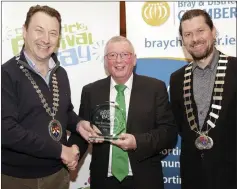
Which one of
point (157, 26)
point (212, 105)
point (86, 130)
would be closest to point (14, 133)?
point (86, 130)

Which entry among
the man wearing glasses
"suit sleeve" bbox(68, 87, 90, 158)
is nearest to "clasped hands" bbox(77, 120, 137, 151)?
the man wearing glasses

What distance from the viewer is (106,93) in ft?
8.67

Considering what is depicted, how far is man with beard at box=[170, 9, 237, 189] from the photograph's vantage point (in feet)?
8.09

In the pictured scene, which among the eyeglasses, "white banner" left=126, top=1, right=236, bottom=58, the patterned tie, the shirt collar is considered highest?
"white banner" left=126, top=1, right=236, bottom=58

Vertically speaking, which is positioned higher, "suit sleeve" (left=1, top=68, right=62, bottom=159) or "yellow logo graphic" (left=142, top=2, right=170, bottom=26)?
"yellow logo graphic" (left=142, top=2, right=170, bottom=26)

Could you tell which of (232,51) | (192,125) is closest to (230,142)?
(192,125)

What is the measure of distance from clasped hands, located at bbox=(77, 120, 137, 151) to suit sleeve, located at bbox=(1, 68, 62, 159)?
372 millimetres

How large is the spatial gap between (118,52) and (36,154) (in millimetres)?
999

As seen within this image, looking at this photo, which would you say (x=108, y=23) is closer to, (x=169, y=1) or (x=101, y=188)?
(x=169, y=1)

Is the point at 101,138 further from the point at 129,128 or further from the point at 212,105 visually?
the point at 212,105

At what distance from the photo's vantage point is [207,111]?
2.48 meters

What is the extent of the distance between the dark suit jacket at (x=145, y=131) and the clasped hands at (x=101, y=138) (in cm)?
5

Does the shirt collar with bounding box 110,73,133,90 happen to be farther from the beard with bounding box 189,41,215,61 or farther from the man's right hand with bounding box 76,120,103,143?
the beard with bounding box 189,41,215,61

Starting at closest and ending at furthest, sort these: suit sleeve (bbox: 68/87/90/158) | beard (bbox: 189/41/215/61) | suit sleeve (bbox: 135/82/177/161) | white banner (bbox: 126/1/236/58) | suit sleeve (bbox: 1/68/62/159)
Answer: suit sleeve (bbox: 1/68/62/159)
suit sleeve (bbox: 135/82/177/161)
beard (bbox: 189/41/215/61)
suit sleeve (bbox: 68/87/90/158)
white banner (bbox: 126/1/236/58)
